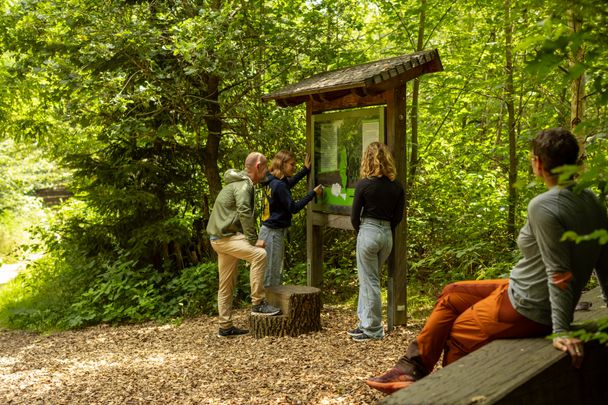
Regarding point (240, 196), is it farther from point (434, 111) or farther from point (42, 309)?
point (42, 309)

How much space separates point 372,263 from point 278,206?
1637 millimetres

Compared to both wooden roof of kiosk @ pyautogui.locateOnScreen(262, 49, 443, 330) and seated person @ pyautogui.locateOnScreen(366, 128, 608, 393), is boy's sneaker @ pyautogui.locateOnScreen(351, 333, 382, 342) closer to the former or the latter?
wooden roof of kiosk @ pyautogui.locateOnScreen(262, 49, 443, 330)

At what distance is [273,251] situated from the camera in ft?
25.9

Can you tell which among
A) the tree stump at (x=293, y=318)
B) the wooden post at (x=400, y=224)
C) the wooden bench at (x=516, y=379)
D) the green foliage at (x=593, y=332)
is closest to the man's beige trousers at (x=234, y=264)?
the tree stump at (x=293, y=318)

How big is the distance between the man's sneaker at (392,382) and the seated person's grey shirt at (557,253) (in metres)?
0.85

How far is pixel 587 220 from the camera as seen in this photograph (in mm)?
3160

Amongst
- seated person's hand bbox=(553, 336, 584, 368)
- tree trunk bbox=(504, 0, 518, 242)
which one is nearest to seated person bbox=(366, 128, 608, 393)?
seated person's hand bbox=(553, 336, 584, 368)

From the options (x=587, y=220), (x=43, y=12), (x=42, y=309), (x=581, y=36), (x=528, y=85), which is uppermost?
(x=43, y=12)

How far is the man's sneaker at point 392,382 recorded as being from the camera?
3.72 metres

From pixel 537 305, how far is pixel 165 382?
146 inches

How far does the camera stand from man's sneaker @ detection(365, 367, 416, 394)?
146 inches

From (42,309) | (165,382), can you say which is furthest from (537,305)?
(42,309)

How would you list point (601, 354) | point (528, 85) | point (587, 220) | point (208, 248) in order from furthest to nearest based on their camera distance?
1. point (208, 248)
2. point (528, 85)
3. point (601, 354)
4. point (587, 220)

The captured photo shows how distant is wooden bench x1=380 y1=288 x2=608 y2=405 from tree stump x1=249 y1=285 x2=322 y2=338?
4.01 m
